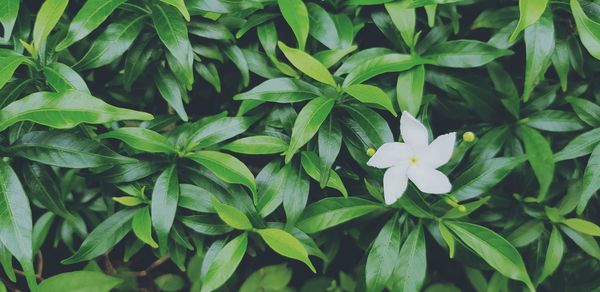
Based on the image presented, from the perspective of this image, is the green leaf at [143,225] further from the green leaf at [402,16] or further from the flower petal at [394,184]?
the green leaf at [402,16]

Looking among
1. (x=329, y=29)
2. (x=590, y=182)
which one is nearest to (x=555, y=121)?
(x=590, y=182)

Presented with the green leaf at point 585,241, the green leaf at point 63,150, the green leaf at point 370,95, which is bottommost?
the green leaf at point 585,241

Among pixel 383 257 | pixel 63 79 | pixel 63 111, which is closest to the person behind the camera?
pixel 63 111

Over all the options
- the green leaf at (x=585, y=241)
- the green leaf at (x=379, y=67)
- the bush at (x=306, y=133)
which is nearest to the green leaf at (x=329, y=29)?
the bush at (x=306, y=133)

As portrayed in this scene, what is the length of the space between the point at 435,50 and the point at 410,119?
0.36 metres

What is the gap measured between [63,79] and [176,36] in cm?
26

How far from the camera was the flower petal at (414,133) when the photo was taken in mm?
1160

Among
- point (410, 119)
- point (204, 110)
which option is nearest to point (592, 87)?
point (410, 119)

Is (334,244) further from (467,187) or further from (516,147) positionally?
(516,147)

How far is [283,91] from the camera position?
4.34ft

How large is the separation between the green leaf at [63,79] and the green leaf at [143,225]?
306 mm

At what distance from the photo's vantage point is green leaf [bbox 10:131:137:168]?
1.25m

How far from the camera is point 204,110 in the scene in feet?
5.37

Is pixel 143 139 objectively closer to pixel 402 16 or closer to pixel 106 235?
pixel 106 235
